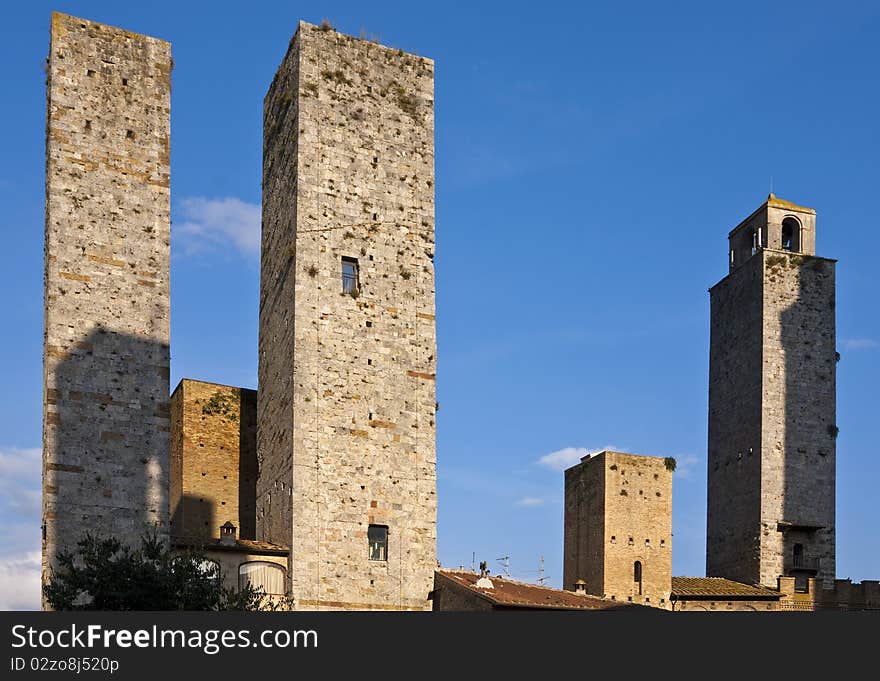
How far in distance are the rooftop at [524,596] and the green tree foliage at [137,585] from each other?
5825mm

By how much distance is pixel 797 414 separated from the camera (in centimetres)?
4184

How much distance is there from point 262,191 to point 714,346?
769 inches

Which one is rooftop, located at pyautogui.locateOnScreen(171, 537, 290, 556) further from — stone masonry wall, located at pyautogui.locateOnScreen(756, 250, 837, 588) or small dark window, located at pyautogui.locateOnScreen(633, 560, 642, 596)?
stone masonry wall, located at pyautogui.locateOnScreen(756, 250, 837, 588)

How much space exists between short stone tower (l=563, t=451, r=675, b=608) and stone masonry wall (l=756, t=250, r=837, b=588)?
600 cm

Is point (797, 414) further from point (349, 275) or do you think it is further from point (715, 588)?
point (349, 275)

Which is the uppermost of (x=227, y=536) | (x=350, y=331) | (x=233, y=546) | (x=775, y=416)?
(x=350, y=331)

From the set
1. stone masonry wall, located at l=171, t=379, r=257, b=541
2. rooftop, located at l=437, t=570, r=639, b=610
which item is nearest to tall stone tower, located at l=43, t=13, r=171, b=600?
stone masonry wall, located at l=171, t=379, r=257, b=541

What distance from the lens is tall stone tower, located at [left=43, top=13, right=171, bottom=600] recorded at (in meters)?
25.8

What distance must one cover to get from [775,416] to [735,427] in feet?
6.63

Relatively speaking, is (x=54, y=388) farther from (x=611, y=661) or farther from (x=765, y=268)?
(x=765, y=268)

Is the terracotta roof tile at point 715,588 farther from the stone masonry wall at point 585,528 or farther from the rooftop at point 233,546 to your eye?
the rooftop at point 233,546

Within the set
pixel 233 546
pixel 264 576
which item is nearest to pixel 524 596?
pixel 264 576

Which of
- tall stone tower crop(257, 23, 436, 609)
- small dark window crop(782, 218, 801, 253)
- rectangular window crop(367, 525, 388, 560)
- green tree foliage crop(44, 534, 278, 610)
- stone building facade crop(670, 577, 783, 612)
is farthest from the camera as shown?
small dark window crop(782, 218, 801, 253)

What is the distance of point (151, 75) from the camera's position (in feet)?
93.1
